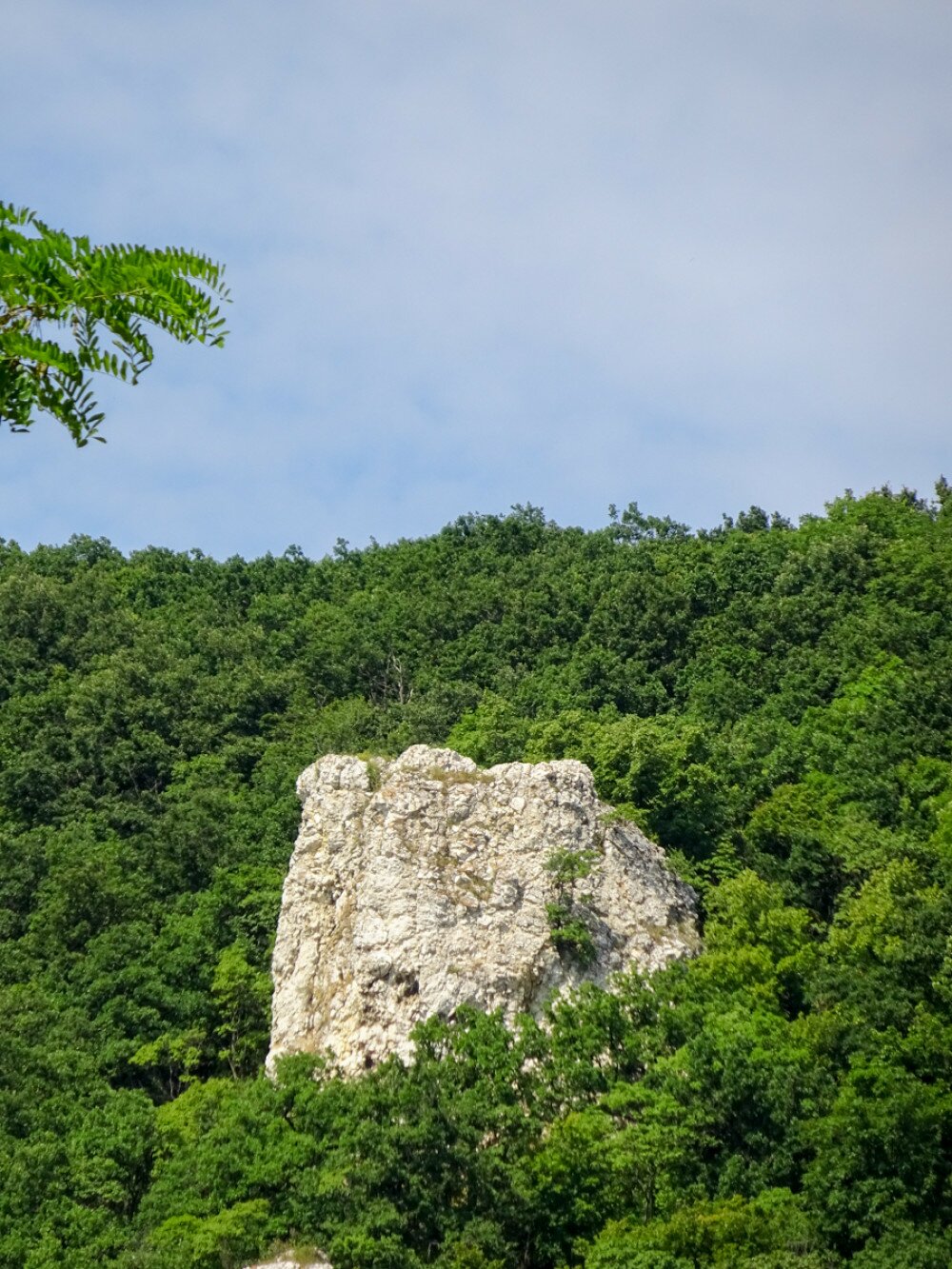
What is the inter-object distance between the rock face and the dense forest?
1.55 metres

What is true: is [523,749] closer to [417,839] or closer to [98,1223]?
[417,839]

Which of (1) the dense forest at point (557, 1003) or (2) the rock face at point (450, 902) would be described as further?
(2) the rock face at point (450, 902)

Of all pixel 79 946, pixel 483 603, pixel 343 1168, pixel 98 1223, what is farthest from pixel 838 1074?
pixel 483 603

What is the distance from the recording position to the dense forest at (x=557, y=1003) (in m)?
34.5

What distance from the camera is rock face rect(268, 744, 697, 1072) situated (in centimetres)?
4097

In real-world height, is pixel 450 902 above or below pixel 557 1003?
above

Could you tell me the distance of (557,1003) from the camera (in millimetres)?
40062

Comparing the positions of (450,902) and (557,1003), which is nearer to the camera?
(557,1003)

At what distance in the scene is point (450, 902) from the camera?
42.9 metres

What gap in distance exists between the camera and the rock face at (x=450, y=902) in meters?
41.0

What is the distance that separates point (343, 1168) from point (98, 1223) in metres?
6.52

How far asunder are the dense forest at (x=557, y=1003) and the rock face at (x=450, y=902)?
1547mm

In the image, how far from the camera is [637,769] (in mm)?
50156

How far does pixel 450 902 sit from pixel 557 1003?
4605 mm
